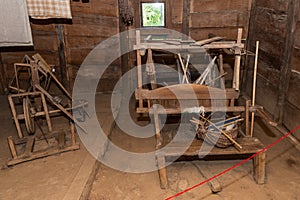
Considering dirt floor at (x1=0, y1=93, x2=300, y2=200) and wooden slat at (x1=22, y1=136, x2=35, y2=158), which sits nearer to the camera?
dirt floor at (x1=0, y1=93, x2=300, y2=200)

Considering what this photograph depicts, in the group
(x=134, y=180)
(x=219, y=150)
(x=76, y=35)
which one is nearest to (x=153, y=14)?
(x=76, y=35)

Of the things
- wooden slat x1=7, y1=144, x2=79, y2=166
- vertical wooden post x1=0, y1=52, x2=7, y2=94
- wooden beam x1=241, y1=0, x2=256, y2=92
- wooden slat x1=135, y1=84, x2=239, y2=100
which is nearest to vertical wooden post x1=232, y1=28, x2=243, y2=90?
wooden slat x1=135, y1=84, x2=239, y2=100

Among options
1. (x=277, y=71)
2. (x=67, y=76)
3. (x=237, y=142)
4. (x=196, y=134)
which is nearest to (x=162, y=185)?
(x=196, y=134)

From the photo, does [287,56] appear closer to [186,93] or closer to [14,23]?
[186,93]

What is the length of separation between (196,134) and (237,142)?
60cm

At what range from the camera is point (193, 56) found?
6.69 metres

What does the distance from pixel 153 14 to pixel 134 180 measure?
381 centimetres

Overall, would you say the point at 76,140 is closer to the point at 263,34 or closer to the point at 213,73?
the point at 213,73

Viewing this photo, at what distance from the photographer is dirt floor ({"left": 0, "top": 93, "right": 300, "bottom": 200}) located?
3723mm

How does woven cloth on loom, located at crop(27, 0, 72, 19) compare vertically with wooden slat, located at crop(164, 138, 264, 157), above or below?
above

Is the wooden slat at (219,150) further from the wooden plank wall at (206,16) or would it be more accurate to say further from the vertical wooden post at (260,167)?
the wooden plank wall at (206,16)

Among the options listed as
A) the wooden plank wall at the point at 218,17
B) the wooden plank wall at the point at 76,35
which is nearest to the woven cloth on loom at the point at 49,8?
the wooden plank wall at the point at 76,35

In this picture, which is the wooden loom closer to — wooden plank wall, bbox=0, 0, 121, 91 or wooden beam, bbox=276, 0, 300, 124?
wooden beam, bbox=276, 0, 300, 124

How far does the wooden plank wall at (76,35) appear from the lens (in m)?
6.41
